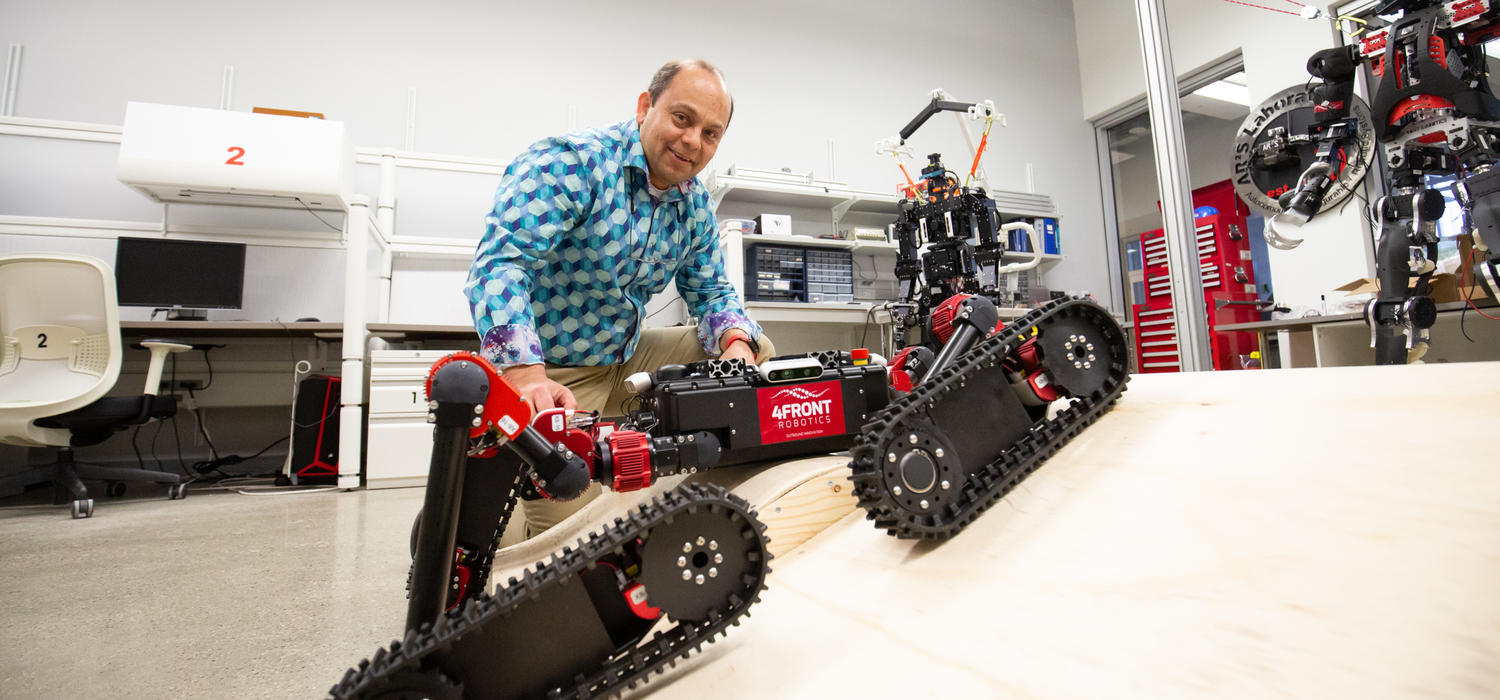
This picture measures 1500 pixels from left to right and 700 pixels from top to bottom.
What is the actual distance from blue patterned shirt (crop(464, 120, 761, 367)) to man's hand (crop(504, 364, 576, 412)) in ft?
0.05

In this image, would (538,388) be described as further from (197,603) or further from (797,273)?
(797,273)

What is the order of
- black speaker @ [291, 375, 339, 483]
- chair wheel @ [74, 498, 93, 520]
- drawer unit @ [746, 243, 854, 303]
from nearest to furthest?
chair wheel @ [74, 498, 93, 520], black speaker @ [291, 375, 339, 483], drawer unit @ [746, 243, 854, 303]

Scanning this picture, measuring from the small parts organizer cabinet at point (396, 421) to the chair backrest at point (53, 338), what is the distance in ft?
2.98

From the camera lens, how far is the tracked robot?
0.51 meters

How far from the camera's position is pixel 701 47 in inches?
187

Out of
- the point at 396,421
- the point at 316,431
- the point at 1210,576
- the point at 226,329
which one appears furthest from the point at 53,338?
the point at 1210,576

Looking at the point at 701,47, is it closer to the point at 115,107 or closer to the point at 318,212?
the point at 318,212

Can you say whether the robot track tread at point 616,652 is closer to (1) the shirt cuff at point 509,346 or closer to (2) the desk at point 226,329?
(1) the shirt cuff at point 509,346

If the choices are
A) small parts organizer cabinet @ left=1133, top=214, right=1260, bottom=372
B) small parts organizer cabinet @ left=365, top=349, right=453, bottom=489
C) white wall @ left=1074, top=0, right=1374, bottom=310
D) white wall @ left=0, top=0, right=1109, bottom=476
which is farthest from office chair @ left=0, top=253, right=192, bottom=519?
white wall @ left=1074, top=0, right=1374, bottom=310

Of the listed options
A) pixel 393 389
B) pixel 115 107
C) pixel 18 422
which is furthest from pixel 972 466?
pixel 115 107

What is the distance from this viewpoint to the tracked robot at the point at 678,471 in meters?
0.51

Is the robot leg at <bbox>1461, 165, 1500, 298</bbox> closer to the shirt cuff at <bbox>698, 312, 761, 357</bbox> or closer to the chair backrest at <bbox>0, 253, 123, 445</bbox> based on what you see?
the shirt cuff at <bbox>698, 312, 761, 357</bbox>

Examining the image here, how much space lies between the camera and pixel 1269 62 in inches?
172

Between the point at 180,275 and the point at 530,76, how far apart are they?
7.54 feet
